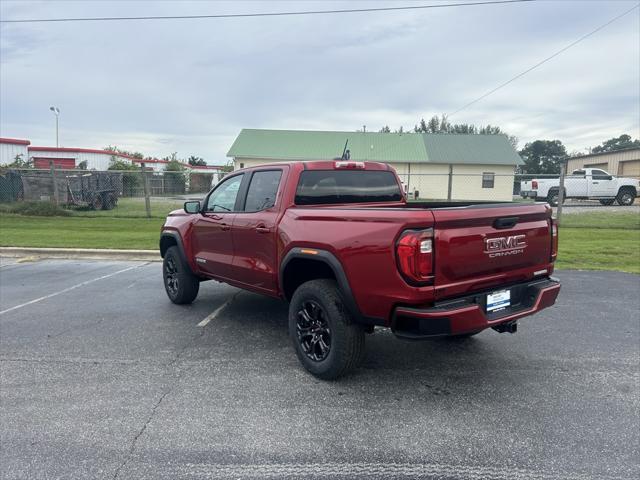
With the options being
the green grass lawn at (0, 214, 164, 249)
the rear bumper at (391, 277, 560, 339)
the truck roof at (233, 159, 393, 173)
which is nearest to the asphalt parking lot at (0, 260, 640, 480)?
the rear bumper at (391, 277, 560, 339)

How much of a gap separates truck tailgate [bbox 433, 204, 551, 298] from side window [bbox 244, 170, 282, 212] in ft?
6.27

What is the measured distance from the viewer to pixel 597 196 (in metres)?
23.1

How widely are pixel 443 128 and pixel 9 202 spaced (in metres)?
58.1

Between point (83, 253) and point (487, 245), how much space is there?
9769 mm

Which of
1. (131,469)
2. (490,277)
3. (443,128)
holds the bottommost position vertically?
(131,469)

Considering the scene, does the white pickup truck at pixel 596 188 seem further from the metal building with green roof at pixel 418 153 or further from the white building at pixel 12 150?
the white building at pixel 12 150

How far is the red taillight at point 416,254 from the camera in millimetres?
3213

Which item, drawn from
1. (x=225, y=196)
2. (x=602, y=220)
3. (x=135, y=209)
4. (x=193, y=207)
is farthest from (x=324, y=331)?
(x=135, y=209)

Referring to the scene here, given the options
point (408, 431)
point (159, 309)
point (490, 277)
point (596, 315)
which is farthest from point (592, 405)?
point (159, 309)

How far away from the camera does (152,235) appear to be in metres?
12.7

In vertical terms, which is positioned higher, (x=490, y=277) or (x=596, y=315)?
(x=490, y=277)

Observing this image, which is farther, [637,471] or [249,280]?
[249,280]

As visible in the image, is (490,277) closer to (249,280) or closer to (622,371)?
(622,371)

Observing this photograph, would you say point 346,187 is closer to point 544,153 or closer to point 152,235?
point 152,235
